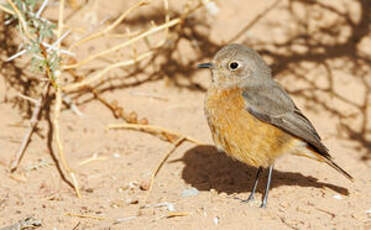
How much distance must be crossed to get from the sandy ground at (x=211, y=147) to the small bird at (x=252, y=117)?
1.43ft

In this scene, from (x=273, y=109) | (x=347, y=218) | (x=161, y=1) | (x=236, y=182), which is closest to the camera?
(x=347, y=218)

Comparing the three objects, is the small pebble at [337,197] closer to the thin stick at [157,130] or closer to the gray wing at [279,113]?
the gray wing at [279,113]

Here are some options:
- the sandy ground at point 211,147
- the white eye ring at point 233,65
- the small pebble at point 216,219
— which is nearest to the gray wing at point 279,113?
the white eye ring at point 233,65

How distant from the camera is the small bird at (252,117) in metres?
4.81

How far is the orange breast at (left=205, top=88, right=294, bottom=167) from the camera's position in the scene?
479cm

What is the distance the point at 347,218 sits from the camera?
4.29 m

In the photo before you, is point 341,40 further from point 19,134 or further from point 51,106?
point 19,134

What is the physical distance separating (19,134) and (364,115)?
4.76m

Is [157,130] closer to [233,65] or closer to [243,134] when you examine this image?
[233,65]

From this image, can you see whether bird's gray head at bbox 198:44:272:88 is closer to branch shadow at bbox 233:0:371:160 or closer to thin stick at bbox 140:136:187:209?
thin stick at bbox 140:136:187:209

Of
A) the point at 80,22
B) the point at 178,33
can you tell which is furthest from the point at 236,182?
the point at 80,22

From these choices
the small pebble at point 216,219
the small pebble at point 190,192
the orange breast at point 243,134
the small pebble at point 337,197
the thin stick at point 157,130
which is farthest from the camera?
the thin stick at point 157,130

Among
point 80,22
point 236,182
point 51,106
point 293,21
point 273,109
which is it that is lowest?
point 236,182

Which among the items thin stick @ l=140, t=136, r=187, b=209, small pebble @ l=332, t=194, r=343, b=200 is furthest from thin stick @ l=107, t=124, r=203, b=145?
small pebble @ l=332, t=194, r=343, b=200
